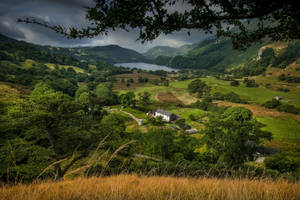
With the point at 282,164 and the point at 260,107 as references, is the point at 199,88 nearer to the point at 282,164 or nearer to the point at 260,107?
the point at 260,107

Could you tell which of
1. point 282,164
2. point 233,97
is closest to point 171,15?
point 282,164

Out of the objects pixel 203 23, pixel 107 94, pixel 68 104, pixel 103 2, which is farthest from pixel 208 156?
pixel 107 94

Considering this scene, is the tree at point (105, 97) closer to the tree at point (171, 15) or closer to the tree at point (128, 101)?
the tree at point (128, 101)

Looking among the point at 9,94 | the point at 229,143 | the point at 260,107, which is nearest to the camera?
the point at 229,143

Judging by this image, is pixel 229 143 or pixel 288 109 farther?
pixel 288 109

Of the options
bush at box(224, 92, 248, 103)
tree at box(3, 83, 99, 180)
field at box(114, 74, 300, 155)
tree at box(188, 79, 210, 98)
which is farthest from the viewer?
tree at box(188, 79, 210, 98)

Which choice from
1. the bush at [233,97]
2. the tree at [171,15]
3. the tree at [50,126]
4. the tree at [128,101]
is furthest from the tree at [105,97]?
the tree at [171,15]

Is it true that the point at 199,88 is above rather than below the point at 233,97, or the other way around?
above

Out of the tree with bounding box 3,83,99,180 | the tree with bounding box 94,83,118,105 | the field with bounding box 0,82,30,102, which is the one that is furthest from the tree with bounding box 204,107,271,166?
the tree with bounding box 94,83,118,105

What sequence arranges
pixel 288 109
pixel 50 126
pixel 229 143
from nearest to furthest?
pixel 50 126 < pixel 229 143 < pixel 288 109

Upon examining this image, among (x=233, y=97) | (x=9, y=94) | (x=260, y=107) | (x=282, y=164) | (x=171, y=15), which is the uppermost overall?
(x=171, y=15)

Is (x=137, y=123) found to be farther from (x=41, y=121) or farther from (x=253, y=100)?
(x=253, y=100)

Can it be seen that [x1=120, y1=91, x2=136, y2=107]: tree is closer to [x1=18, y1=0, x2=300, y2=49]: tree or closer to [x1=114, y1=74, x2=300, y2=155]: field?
[x1=114, y1=74, x2=300, y2=155]: field

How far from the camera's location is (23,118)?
13.0 metres
